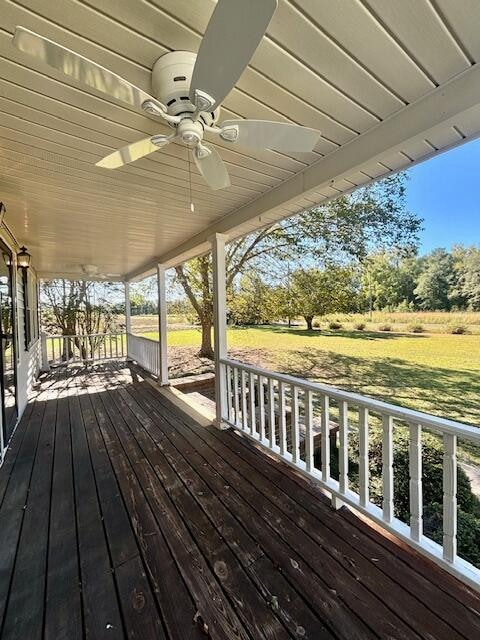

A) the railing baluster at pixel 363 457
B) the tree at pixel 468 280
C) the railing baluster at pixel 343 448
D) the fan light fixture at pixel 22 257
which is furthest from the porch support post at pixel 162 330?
the tree at pixel 468 280

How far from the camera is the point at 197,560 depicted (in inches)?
61.6

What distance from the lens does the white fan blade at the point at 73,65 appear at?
2.69 feet

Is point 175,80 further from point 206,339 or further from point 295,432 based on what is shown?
point 206,339

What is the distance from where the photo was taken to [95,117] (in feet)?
5.20

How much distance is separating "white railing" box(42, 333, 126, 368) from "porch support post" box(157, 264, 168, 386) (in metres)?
3.27

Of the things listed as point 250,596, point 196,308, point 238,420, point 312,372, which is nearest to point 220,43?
point 250,596

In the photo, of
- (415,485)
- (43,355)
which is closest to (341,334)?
(415,485)

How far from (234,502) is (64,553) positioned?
1047mm

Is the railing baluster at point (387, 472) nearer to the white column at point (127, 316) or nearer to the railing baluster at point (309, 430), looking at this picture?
the railing baluster at point (309, 430)

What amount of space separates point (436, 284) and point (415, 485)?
306 centimetres

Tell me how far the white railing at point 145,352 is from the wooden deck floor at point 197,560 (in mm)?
3139

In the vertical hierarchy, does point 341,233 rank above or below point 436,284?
above

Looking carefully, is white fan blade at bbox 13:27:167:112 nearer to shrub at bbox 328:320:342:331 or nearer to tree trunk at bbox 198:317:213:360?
shrub at bbox 328:320:342:331

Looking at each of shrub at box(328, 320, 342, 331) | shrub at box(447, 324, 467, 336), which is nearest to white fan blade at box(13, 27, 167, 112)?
shrub at box(447, 324, 467, 336)
